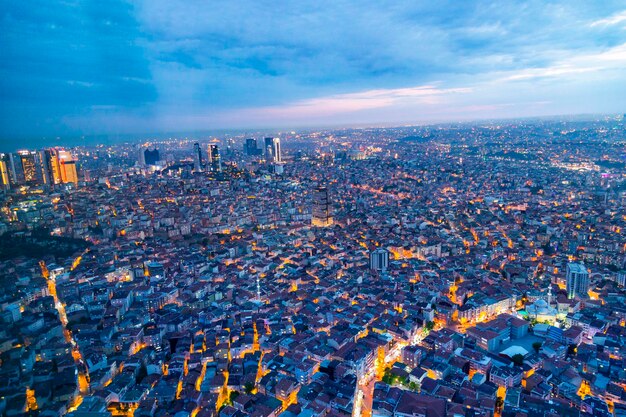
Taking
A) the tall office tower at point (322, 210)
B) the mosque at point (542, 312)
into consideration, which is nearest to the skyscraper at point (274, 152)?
the tall office tower at point (322, 210)

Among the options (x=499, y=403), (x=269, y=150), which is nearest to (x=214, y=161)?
(x=269, y=150)

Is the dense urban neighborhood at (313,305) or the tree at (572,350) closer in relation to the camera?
the dense urban neighborhood at (313,305)

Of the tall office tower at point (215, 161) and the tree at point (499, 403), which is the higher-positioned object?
the tall office tower at point (215, 161)

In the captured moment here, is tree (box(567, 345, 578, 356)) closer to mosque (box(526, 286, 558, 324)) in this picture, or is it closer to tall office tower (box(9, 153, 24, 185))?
mosque (box(526, 286, 558, 324))

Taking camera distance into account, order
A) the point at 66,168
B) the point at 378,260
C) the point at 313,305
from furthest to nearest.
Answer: the point at 66,168 → the point at 378,260 → the point at 313,305

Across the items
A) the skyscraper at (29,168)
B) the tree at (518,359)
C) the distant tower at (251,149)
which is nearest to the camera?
the tree at (518,359)

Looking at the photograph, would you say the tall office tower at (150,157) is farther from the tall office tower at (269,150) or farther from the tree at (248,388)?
the tree at (248,388)

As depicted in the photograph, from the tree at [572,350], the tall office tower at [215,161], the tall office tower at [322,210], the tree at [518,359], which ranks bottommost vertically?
the tree at [572,350]

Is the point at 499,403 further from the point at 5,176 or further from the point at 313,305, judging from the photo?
the point at 5,176

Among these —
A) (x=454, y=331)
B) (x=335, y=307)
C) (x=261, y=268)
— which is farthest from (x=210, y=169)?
(x=454, y=331)

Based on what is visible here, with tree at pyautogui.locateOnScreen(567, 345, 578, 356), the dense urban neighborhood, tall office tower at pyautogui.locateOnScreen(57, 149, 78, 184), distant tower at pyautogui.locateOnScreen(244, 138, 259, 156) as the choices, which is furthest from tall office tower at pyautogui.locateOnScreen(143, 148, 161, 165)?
tree at pyautogui.locateOnScreen(567, 345, 578, 356)

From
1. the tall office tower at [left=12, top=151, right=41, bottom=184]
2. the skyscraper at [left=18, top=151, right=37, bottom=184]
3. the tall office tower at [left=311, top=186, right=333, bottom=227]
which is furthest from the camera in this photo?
the skyscraper at [left=18, top=151, right=37, bottom=184]
